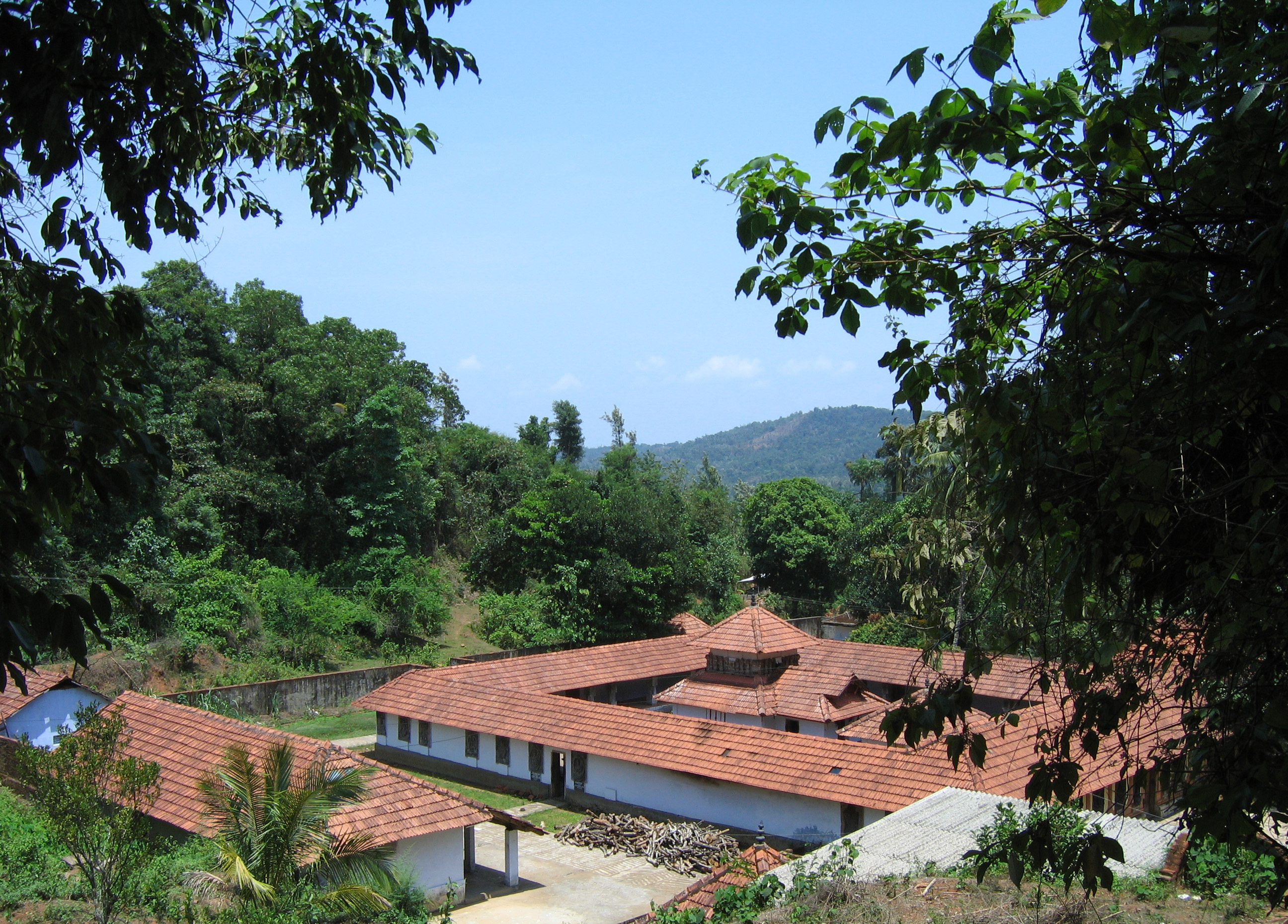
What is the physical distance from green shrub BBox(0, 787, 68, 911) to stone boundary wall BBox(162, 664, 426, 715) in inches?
361

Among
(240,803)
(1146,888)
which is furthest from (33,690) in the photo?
(1146,888)

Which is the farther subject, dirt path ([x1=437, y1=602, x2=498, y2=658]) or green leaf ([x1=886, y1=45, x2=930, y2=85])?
dirt path ([x1=437, y1=602, x2=498, y2=658])

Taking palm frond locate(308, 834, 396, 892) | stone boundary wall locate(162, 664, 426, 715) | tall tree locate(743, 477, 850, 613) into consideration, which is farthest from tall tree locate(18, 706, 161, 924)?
tall tree locate(743, 477, 850, 613)

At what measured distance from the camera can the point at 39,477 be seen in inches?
135

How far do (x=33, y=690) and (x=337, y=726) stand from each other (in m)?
8.48

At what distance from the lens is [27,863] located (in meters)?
12.7

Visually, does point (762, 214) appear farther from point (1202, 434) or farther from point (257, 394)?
point (257, 394)

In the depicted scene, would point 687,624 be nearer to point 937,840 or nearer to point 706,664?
point 706,664

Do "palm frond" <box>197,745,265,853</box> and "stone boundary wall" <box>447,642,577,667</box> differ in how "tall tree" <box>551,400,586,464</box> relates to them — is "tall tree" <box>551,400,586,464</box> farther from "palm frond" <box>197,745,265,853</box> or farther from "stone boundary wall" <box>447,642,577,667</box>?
"palm frond" <box>197,745,265,853</box>

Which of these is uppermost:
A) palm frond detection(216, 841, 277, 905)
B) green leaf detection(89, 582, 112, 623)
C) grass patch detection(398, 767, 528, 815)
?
green leaf detection(89, 582, 112, 623)

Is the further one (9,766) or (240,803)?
(9,766)

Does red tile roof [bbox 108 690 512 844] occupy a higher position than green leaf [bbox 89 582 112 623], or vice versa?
green leaf [bbox 89 582 112 623]

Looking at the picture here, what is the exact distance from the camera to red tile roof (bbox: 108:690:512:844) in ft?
45.0

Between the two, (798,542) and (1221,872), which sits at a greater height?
(798,542)
